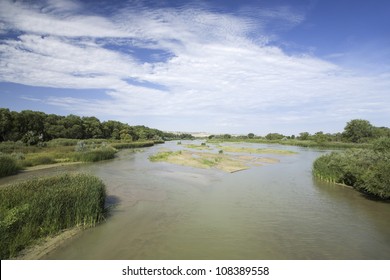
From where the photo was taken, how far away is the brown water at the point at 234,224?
11.7 metres

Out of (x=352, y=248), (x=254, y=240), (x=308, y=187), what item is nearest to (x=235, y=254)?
(x=254, y=240)

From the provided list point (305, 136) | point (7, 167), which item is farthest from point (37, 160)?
point (305, 136)

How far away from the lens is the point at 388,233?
1454 centimetres

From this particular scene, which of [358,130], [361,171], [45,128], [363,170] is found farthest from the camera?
[358,130]

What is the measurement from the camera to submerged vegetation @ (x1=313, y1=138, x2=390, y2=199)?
19359 mm

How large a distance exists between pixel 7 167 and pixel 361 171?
33.3 m

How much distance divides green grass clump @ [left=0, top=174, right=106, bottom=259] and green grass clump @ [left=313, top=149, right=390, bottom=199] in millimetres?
18698

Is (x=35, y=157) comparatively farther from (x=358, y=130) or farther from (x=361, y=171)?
(x=358, y=130)

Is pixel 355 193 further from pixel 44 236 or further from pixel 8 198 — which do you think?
pixel 8 198

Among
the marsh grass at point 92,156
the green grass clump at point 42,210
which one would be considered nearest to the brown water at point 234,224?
the green grass clump at point 42,210

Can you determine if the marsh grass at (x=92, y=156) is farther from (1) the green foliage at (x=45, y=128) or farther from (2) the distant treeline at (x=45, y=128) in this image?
(2) the distant treeline at (x=45, y=128)

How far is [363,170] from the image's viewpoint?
22406mm
